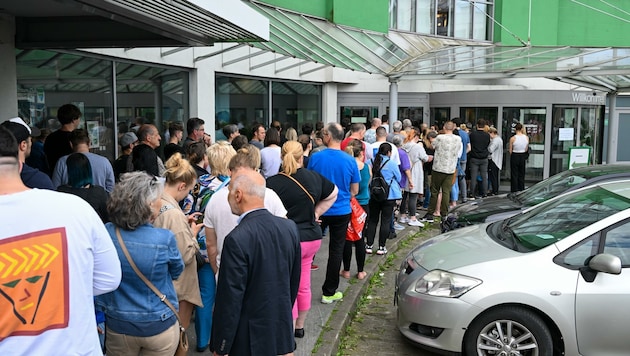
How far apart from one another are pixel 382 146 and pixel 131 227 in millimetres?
5435

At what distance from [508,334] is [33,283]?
3.82 metres

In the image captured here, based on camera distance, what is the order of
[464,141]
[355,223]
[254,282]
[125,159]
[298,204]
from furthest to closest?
[464,141]
[125,159]
[355,223]
[298,204]
[254,282]

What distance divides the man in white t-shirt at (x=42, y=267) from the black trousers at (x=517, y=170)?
13.6m

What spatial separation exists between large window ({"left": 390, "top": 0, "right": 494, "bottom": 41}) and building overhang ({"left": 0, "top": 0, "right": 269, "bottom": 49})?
12.9 meters

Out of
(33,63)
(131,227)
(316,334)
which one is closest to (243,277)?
(131,227)

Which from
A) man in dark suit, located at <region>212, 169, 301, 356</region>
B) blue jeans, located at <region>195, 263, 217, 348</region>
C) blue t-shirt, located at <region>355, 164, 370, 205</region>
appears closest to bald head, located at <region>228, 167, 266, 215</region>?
man in dark suit, located at <region>212, 169, 301, 356</region>

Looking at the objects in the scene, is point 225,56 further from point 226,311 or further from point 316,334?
point 226,311

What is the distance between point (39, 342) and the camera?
91.9 inches

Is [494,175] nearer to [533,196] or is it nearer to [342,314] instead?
[533,196]

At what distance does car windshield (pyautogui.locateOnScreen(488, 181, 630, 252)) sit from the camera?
5168 millimetres

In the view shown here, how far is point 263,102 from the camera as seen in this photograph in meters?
15.2

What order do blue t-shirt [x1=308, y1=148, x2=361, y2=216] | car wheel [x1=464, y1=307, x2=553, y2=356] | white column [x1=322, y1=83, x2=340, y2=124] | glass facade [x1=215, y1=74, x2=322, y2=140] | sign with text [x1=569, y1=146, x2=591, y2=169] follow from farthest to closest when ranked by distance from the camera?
white column [x1=322, y1=83, x2=340, y2=124], sign with text [x1=569, y1=146, x2=591, y2=169], glass facade [x1=215, y1=74, x2=322, y2=140], blue t-shirt [x1=308, y1=148, x2=361, y2=216], car wheel [x1=464, y1=307, x2=553, y2=356]

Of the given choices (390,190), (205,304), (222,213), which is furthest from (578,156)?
(222,213)

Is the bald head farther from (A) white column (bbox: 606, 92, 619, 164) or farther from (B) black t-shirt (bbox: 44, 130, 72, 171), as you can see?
(A) white column (bbox: 606, 92, 619, 164)
